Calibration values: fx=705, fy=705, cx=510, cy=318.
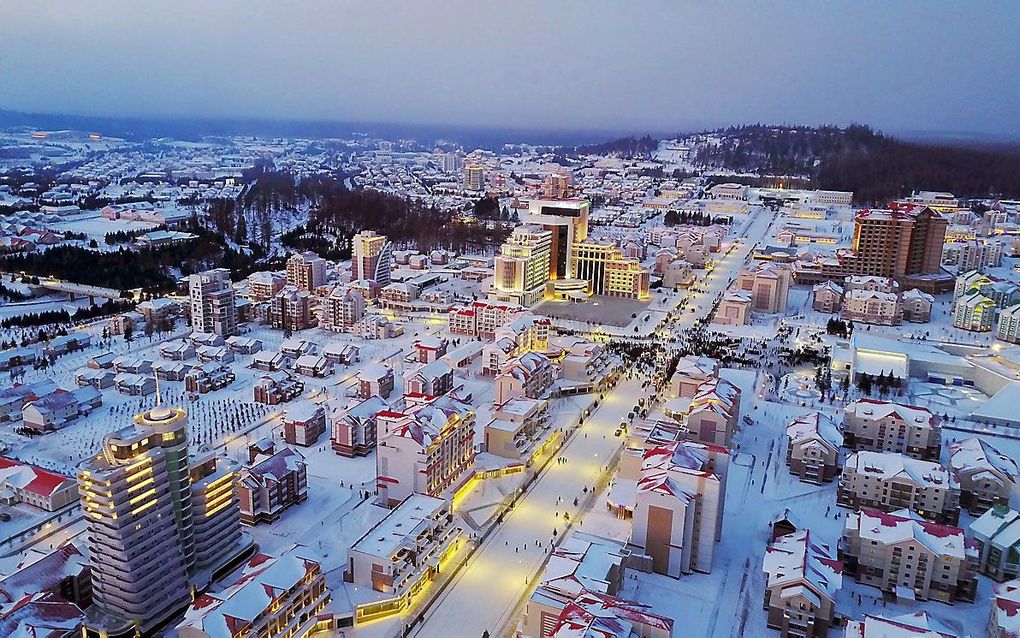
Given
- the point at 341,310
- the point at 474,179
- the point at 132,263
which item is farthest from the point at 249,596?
the point at 474,179

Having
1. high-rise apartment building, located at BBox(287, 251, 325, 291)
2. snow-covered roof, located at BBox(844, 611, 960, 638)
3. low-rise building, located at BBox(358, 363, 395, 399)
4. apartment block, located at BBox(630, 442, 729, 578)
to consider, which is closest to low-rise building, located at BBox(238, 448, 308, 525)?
low-rise building, located at BBox(358, 363, 395, 399)

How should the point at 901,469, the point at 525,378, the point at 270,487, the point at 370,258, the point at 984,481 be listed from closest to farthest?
the point at 270,487 < the point at 901,469 < the point at 984,481 < the point at 525,378 < the point at 370,258

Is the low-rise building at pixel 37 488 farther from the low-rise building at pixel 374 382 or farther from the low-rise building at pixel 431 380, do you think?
the low-rise building at pixel 431 380

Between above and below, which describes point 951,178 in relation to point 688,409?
above

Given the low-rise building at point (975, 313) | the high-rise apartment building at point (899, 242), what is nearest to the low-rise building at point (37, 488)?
the low-rise building at point (975, 313)

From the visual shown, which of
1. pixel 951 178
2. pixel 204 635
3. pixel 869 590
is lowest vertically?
pixel 869 590

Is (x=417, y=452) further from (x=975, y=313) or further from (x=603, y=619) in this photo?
(x=975, y=313)

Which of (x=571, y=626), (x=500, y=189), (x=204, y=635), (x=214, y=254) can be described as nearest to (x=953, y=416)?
(x=571, y=626)

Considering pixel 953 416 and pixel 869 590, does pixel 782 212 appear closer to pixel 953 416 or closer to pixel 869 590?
pixel 953 416
